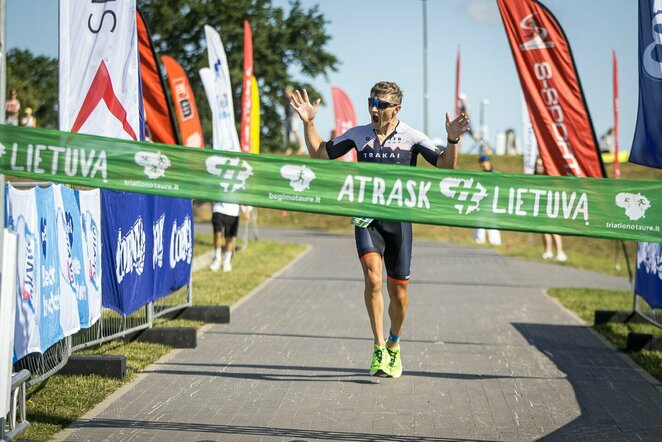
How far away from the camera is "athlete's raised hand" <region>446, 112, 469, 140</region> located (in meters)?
7.31

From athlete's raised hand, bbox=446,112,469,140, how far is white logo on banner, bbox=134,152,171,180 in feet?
7.30

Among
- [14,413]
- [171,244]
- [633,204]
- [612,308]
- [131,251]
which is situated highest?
[633,204]

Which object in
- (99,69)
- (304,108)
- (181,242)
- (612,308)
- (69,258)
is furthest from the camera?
(612,308)

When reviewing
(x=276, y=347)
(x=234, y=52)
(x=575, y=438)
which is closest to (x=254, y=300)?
(x=276, y=347)

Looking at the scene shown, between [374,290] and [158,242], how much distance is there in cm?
270

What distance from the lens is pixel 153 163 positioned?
19.5ft

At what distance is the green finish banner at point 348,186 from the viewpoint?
5883mm

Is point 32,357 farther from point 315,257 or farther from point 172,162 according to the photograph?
point 315,257

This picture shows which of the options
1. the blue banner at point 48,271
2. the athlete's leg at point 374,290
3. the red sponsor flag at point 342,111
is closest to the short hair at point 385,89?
the athlete's leg at point 374,290

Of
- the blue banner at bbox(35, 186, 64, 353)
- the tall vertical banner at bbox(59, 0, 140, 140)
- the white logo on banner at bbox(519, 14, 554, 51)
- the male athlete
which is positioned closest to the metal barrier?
the blue banner at bbox(35, 186, 64, 353)

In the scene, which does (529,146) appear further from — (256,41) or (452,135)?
(256,41)

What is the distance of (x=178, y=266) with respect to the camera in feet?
36.7

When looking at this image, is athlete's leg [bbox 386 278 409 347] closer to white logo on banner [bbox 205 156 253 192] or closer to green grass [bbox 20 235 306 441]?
green grass [bbox 20 235 306 441]

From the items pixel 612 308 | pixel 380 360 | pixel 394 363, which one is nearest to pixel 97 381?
pixel 380 360
